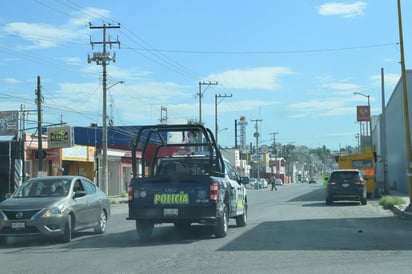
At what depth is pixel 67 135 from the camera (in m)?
40.8

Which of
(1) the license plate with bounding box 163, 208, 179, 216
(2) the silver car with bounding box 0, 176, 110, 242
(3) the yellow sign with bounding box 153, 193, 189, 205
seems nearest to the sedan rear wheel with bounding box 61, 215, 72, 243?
(2) the silver car with bounding box 0, 176, 110, 242

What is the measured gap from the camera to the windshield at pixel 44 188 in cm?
1392

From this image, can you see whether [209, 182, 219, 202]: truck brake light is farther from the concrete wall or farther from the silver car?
the concrete wall

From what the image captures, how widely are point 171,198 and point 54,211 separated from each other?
267 centimetres

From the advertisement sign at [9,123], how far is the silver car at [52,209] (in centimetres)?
2745

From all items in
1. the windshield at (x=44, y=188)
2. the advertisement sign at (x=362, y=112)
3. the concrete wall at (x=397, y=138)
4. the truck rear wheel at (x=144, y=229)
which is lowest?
the truck rear wheel at (x=144, y=229)

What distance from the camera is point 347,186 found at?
93.7 feet

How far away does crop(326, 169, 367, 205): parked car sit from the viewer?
28.5m

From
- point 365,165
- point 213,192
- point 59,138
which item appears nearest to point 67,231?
point 213,192

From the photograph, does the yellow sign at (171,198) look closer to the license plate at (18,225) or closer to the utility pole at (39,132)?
the license plate at (18,225)

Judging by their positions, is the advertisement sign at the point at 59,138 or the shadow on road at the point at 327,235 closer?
the shadow on road at the point at 327,235

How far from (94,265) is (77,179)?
16.2ft

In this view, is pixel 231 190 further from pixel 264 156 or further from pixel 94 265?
pixel 264 156

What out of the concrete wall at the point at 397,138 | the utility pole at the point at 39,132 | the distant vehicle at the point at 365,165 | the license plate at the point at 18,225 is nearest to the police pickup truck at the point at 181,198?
the license plate at the point at 18,225
